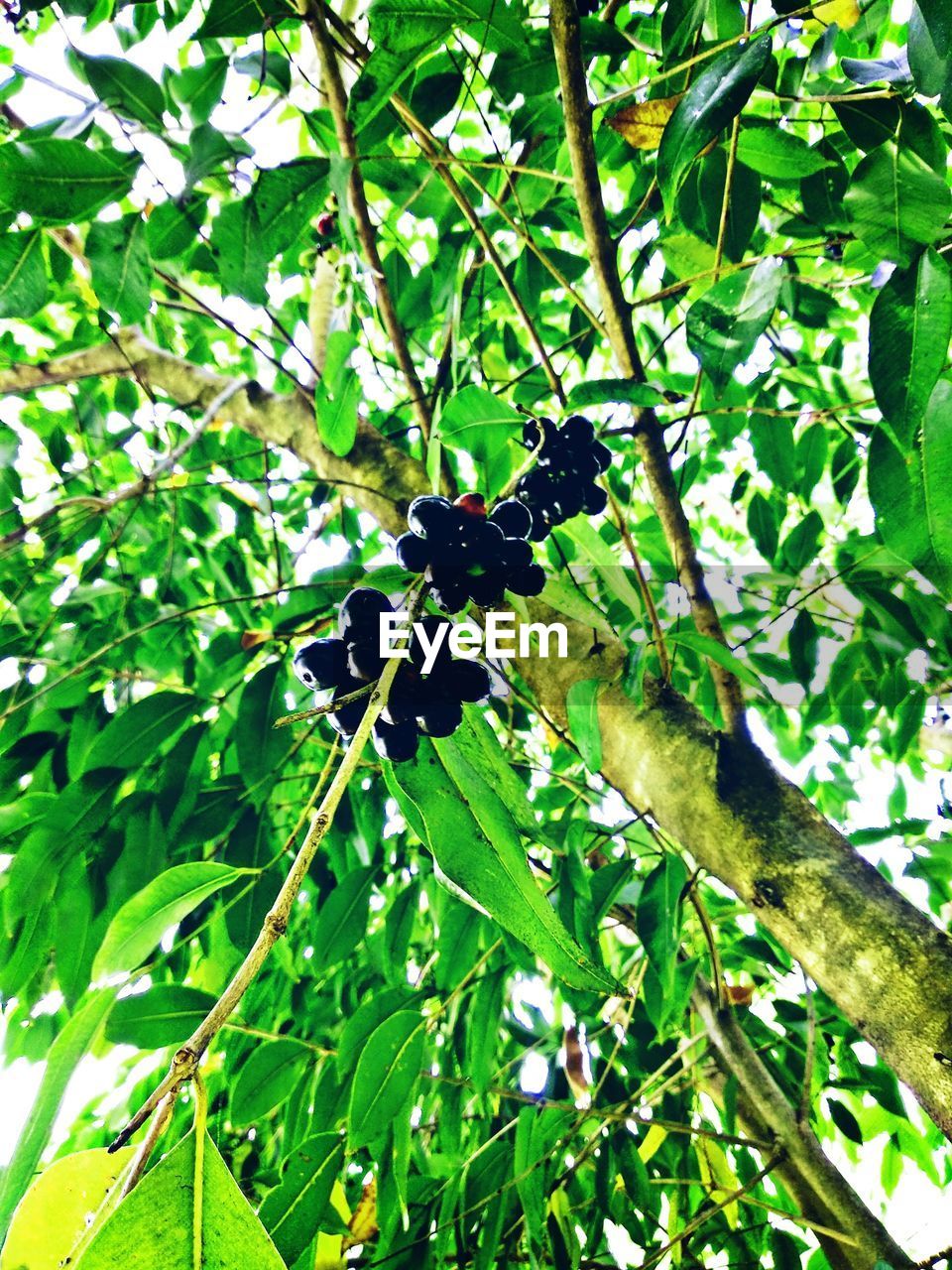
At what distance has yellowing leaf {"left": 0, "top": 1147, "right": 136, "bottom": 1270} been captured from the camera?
60cm

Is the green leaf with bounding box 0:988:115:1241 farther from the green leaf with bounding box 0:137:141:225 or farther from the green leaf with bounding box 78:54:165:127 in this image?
the green leaf with bounding box 78:54:165:127

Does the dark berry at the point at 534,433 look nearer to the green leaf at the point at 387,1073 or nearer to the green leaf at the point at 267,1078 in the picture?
the green leaf at the point at 387,1073

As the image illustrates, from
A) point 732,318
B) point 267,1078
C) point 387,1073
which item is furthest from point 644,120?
point 267,1078

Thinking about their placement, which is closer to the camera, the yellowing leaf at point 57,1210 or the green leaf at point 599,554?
the yellowing leaf at point 57,1210

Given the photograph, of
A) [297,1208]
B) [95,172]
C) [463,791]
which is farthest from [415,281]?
[297,1208]

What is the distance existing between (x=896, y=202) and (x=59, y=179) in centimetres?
111

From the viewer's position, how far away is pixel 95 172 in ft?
3.89

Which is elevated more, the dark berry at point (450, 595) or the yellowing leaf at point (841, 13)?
the yellowing leaf at point (841, 13)

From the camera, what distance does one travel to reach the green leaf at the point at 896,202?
895mm

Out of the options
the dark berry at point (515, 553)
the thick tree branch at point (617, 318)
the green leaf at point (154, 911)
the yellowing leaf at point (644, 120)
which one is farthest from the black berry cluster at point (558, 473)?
the green leaf at point (154, 911)

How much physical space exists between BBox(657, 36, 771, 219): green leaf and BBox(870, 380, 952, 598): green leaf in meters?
0.37

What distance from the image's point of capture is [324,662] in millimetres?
965

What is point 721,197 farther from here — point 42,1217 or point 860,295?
point 42,1217

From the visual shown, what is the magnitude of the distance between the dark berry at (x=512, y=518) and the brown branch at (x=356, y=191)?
46 cm
